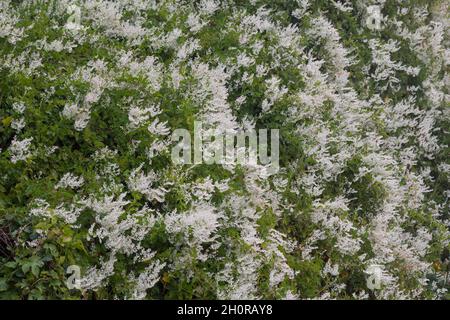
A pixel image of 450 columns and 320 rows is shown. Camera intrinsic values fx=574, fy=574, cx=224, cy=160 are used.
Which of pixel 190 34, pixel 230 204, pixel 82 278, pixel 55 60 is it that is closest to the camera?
pixel 82 278

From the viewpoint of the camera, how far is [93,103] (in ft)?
21.4

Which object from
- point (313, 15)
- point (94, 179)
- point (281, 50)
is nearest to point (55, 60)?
point (94, 179)

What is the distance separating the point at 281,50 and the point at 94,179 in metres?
4.13

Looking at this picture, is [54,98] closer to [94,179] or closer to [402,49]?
[94,179]

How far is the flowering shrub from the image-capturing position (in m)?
5.56

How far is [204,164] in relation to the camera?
6613mm
